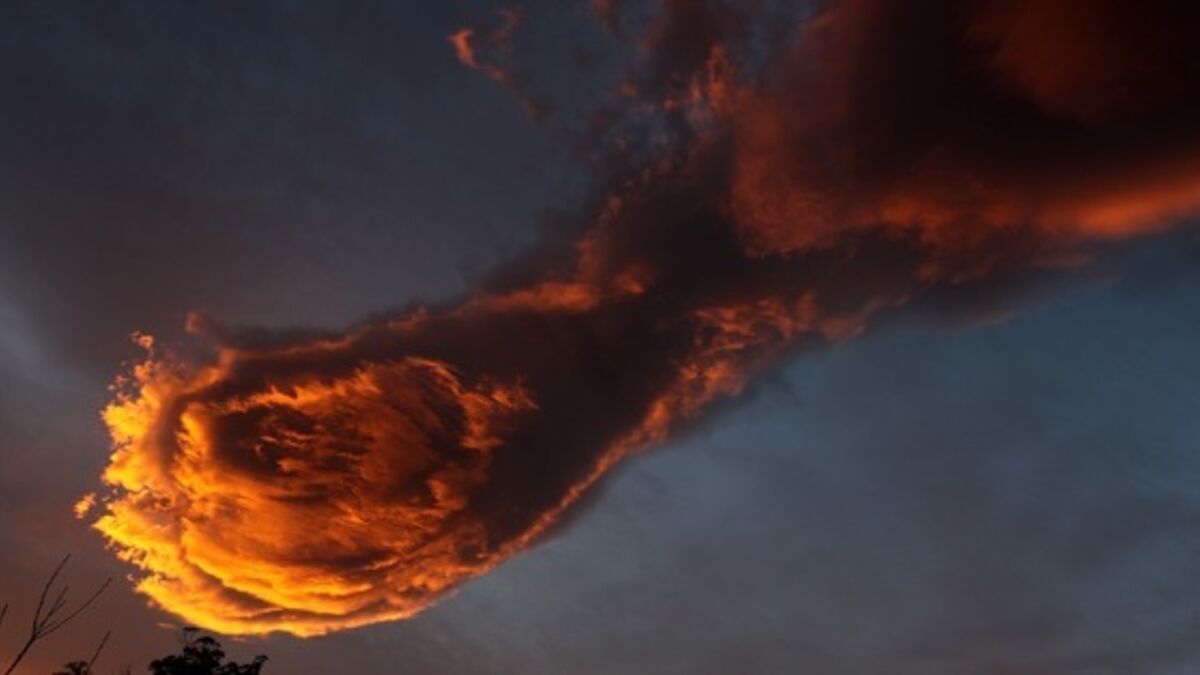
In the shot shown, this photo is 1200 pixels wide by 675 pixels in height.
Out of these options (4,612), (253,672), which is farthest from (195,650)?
(4,612)

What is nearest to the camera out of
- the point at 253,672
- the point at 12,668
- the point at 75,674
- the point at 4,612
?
the point at 12,668

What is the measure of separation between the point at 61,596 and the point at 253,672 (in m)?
32.9

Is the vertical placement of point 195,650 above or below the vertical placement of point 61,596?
above

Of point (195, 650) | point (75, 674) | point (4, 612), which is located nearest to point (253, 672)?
point (195, 650)

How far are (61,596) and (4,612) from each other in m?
1.34

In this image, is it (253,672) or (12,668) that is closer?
(12,668)

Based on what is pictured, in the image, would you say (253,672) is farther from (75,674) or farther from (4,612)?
(4,612)

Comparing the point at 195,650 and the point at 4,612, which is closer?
the point at 4,612

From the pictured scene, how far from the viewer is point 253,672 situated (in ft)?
175

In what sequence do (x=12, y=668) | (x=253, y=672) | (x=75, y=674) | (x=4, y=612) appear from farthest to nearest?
(x=253, y=672)
(x=75, y=674)
(x=4, y=612)
(x=12, y=668)

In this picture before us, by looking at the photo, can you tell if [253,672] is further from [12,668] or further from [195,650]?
[12,668]

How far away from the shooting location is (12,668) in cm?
2134

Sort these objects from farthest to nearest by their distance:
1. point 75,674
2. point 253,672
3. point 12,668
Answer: point 253,672, point 75,674, point 12,668

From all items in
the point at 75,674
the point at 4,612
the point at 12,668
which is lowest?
the point at 12,668
